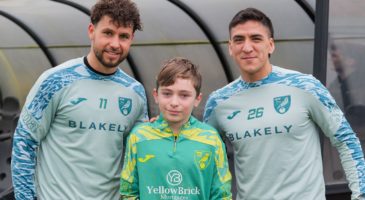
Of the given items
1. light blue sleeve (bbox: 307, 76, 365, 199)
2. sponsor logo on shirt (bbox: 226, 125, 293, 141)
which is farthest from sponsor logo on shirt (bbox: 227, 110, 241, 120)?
light blue sleeve (bbox: 307, 76, 365, 199)

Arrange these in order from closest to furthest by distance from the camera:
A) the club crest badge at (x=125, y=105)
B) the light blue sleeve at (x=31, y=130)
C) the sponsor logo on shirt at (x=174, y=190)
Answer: the sponsor logo on shirt at (x=174, y=190) < the light blue sleeve at (x=31, y=130) < the club crest badge at (x=125, y=105)

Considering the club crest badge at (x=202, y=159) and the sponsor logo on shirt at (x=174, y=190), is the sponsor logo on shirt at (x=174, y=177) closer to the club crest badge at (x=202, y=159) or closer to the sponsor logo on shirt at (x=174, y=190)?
Answer: the sponsor logo on shirt at (x=174, y=190)

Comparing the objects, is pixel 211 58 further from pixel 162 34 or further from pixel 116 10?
pixel 116 10

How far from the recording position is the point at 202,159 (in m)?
3.54

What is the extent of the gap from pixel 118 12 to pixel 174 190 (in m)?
0.92

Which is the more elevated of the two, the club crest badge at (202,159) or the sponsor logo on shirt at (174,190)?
the club crest badge at (202,159)

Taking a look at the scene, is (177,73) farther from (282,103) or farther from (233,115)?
(282,103)

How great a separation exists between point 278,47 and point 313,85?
9.96 ft

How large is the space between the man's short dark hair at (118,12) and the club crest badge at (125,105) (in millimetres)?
373

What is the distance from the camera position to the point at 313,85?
3.81 m

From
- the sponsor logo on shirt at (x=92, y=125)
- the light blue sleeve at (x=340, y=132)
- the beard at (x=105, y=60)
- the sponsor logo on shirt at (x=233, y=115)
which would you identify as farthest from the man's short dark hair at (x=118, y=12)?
the light blue sleeve at (x=340, y=132)

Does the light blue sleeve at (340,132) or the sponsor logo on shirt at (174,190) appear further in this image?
the light blue sleeve at (340,132)

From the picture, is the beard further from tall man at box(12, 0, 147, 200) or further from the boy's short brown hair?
the boy's short brown hair

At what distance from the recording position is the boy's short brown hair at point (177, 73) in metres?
3.57
